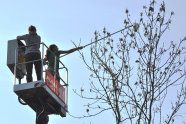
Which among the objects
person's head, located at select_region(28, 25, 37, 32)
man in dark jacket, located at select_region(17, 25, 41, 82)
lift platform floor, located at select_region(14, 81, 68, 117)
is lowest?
lift platform floor, located at select_region(14, 81, 68, 117)

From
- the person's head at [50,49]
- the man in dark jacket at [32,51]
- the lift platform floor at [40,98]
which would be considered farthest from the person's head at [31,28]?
the lift platform floor at [40,98]

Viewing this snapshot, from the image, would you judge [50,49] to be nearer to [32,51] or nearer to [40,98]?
[32,51]

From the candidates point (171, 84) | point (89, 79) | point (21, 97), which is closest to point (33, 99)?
point (21, 97)

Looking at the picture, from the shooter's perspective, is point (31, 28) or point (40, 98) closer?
point (31, 28)

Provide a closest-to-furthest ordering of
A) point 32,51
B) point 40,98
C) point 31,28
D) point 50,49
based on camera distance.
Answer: point 32,51 → point 31,28 → point 40,98 → point 50,49

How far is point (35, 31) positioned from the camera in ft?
73.9

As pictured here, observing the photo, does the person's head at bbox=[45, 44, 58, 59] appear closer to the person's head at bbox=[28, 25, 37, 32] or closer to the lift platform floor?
the person's head at bbox=[28, 25, 37, 32]

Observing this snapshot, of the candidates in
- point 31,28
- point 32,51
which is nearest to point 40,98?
point 32,51

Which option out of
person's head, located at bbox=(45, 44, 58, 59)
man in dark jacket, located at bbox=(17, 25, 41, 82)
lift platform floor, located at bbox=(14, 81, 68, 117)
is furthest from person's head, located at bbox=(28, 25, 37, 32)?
lift platform floor, located at bbox=(14, 81, 68, 117)

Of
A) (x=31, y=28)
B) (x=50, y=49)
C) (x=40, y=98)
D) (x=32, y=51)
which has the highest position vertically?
(x=31, y=28)

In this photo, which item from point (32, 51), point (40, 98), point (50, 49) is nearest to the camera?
point (32, 51)

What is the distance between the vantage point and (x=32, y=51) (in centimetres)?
2220

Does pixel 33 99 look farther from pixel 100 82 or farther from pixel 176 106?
pixel 176 106

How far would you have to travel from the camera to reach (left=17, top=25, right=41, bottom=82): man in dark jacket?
72.8 feet
